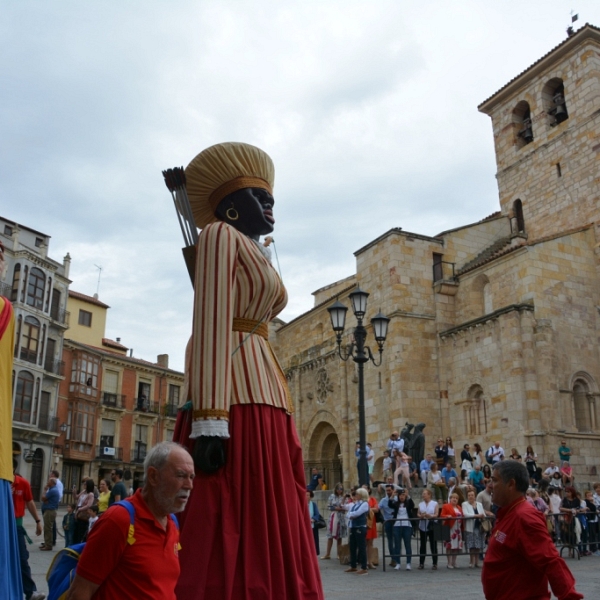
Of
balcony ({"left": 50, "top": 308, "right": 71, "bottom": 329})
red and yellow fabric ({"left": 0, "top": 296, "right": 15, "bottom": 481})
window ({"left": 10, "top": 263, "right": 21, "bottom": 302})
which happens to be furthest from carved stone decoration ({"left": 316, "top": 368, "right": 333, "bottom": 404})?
red and yellow fabric ({"left": 0, "top": 296, "right": 15, "bottom": 481})

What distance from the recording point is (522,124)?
2884 centimetres

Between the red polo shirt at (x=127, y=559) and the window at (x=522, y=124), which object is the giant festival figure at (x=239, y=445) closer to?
the red polo shirt at (x=127, y=559)

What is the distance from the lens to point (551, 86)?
27328 millimetres

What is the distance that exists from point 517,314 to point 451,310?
412 cm

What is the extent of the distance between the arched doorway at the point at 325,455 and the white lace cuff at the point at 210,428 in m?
25.8

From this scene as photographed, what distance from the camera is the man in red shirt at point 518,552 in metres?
3.48

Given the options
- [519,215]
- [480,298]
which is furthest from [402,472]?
[519,215]

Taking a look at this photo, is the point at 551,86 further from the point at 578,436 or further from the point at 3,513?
the point at 3,513

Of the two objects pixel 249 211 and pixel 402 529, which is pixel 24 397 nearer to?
pixel 402 529

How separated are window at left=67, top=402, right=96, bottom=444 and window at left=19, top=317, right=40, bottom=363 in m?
5.24

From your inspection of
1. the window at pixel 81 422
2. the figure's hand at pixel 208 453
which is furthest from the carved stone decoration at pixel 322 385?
the figure's hand at pixel 208 453

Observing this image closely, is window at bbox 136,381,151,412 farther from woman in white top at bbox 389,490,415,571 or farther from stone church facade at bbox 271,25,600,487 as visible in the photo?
woman in white top at bbox 389,490,415,571

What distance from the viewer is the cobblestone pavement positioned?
8469 mm

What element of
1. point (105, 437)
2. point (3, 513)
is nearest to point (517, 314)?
point (3, 513)
